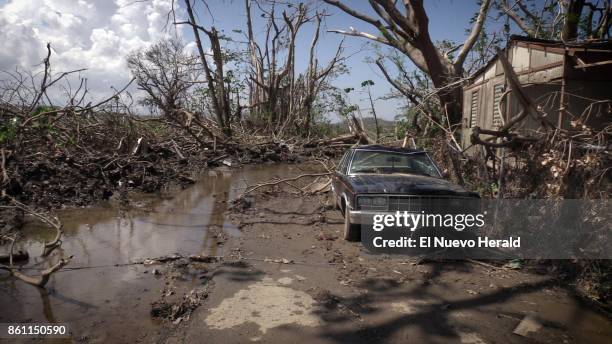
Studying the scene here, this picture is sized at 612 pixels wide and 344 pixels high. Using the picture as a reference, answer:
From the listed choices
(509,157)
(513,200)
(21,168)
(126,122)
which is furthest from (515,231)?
(126,122)

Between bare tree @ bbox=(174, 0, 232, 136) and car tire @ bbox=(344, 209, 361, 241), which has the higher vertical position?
bare tree @ bbox=(174, 0, 232, 136)

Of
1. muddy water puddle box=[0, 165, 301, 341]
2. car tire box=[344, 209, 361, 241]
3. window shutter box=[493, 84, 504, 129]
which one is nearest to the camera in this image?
muddy water puddle box=[0, 165, 301, 341]

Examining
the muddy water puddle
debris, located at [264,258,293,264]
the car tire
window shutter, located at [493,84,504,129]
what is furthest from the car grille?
window shutter, located at [493,84,504,129]

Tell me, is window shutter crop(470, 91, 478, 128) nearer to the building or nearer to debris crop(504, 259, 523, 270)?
the building

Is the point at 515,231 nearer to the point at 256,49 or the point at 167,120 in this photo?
the point at 167,120

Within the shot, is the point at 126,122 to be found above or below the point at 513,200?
above

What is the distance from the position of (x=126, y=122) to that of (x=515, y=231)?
12.4 m

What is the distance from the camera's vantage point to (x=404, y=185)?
595 centimetres

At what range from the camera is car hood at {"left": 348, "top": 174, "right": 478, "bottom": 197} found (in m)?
5.72

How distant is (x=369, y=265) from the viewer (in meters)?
5.58

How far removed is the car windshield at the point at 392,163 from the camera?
6973 mm

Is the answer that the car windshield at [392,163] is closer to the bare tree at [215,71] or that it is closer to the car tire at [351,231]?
the car tire at [351,231]

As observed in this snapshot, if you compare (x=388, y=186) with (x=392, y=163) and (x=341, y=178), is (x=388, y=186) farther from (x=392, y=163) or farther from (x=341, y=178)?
(x=341, y=178)

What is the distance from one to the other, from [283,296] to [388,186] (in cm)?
233
